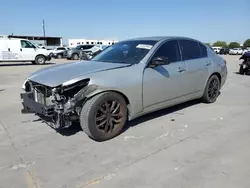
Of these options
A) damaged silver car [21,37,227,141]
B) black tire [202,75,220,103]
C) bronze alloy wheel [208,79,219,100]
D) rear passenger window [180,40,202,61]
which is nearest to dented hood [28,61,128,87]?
damaged silver car [21,37,227,141]

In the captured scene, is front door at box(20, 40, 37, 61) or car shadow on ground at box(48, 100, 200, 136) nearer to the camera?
car shadow on ground at box(48, 100, 200, 136)

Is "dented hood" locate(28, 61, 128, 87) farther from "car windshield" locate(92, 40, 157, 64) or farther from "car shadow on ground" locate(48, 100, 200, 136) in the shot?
"car shadow on ground" locate(48, 100, 200, 136)

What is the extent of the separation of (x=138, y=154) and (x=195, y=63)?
2.86 m

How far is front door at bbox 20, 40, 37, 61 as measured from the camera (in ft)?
67.1

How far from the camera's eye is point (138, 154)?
364 centimetres

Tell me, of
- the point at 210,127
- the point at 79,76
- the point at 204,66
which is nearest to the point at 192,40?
the point at 204,66

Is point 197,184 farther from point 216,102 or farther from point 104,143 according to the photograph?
point 216,102

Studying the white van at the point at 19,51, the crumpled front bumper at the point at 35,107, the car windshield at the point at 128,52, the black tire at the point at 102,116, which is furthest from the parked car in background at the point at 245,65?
the white van at the point at 19,51

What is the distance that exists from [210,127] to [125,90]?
5.67 ft

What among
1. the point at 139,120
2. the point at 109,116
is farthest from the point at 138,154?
the point at 139,120

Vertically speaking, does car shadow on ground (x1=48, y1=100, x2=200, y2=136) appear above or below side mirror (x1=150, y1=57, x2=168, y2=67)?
below

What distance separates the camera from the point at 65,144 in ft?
13.3

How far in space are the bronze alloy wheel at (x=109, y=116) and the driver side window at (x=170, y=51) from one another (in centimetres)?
131

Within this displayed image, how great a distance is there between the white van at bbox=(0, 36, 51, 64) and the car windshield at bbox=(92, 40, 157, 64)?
16582mm
